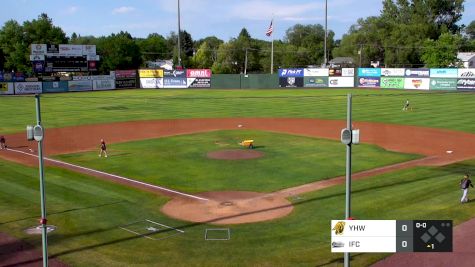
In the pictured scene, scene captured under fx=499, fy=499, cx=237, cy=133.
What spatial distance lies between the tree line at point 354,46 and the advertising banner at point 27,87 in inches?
1359

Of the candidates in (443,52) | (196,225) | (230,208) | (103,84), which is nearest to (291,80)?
(103,84)

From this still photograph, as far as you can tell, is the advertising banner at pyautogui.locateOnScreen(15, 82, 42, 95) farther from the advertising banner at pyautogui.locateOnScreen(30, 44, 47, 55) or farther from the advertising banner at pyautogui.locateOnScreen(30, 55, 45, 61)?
the advertising banner at pyautogui.locateOnScreen(30, 44, 47, 55)

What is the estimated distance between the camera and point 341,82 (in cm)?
8294

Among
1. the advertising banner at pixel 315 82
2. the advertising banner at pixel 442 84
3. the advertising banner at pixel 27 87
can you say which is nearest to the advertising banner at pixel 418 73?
the advertising banner at pixel 442 84

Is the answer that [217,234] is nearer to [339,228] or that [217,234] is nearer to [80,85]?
[339,228]

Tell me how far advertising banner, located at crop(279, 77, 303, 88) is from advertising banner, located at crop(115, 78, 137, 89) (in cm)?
2610

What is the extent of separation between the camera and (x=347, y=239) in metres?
9.43

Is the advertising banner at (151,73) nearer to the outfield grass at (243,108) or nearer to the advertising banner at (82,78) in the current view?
the advertising banner at (82,78)

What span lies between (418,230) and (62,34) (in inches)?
4762

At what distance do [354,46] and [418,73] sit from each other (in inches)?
2157

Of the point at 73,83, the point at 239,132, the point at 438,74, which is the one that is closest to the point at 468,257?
the point at 239,132

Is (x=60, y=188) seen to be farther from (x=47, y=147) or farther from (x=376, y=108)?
(x=376, y=108)

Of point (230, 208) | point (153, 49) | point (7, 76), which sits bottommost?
point (230, 208)

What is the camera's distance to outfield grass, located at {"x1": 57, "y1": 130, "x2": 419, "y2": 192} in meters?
23.3
